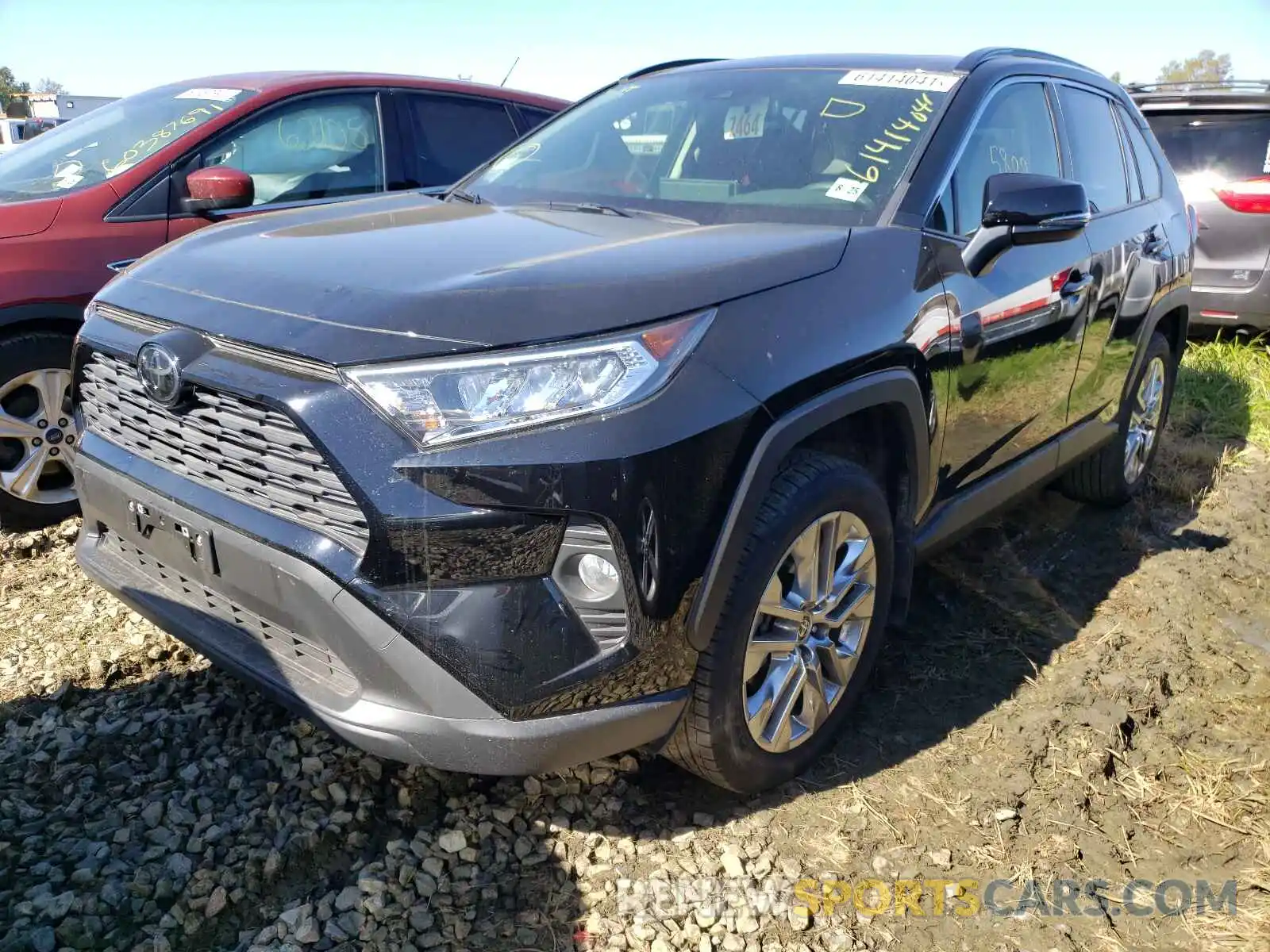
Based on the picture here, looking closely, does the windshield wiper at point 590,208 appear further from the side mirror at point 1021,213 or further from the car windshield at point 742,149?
the side mirror at point 1021,213

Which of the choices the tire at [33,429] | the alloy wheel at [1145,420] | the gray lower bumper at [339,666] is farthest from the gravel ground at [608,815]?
the alloy wheel at [1145,420]

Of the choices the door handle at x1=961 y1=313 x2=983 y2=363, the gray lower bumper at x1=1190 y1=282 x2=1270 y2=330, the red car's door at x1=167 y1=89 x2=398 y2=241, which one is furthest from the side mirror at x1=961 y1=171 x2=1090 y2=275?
the gray lower bumper at x1=1190 y1=282 x2=1270 y2=330

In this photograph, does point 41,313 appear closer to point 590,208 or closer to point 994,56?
point 590,208

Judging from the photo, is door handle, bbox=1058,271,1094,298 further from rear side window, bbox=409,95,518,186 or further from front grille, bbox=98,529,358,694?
rear side window, bbox=409,95,518,186

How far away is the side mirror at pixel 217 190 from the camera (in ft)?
11.9

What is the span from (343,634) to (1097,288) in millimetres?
A: 2774

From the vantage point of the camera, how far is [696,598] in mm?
2016

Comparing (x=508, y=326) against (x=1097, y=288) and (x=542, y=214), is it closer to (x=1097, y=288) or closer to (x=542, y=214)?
(x=542, y=214)

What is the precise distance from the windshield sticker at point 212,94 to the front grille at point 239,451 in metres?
2.18

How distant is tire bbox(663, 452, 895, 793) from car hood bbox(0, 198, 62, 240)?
281 cm

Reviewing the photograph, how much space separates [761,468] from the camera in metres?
2.06

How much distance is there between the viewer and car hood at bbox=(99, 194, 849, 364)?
1903 mm

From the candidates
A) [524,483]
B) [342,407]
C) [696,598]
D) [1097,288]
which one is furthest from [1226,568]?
[342,407]

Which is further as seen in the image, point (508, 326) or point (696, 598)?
point (696, 598)
